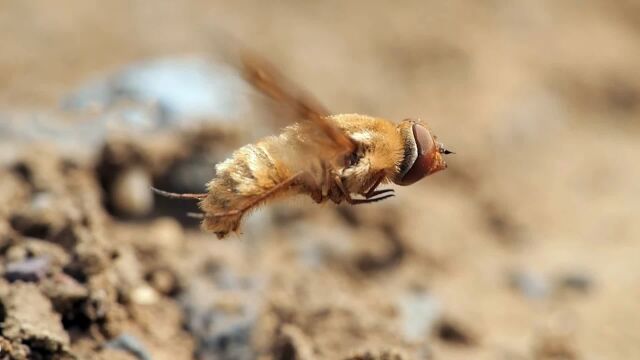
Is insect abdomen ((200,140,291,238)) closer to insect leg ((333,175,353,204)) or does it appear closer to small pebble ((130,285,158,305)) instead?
insect leg ((333,175,353,204))

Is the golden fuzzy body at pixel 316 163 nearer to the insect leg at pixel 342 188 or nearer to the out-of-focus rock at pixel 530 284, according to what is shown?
the insect leg at pixel 342 188

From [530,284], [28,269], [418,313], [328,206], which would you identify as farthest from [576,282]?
[28,269]

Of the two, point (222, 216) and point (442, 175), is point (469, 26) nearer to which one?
point (442, 175)

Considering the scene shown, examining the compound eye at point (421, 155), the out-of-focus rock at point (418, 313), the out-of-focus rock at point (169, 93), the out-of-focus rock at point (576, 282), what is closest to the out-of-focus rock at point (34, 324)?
the compound eye at point (421, 155)

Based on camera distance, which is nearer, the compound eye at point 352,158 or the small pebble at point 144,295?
the compound eye at point 352,158

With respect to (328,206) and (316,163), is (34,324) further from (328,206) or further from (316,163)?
(328,206)

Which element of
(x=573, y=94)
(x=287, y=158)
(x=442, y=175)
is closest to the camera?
(x=287, y=158)

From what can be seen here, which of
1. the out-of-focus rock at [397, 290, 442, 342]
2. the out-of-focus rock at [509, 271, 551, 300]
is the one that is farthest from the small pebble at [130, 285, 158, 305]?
the out-of-focus rock at [509, 271, 551, 300]

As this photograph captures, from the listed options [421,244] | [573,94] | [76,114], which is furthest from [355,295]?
[573,94]
